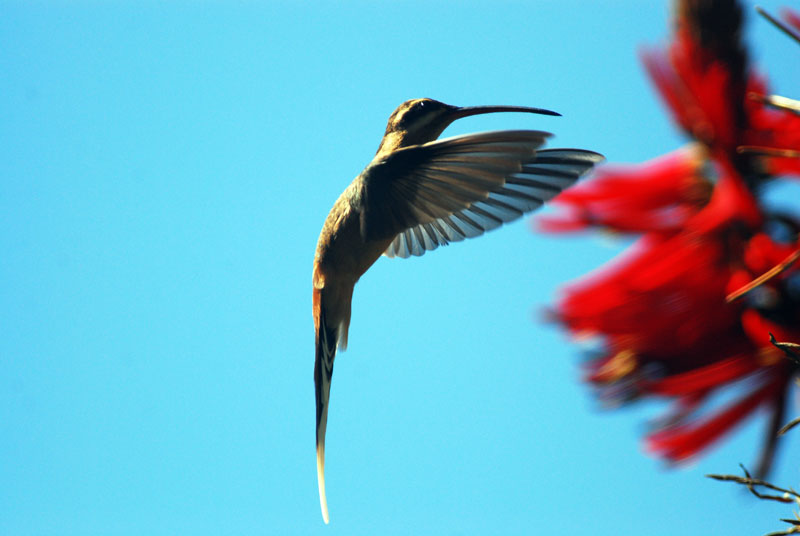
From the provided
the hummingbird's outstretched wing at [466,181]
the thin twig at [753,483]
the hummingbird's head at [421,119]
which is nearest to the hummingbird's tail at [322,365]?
the hummingbird's outstretched wing at [466,181]

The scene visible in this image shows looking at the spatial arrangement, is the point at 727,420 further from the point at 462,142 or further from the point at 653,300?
the point at 462,142

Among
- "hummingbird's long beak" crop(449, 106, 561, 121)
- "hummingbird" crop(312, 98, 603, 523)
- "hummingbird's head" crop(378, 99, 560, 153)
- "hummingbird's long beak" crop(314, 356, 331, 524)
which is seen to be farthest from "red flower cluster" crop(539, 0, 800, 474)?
"hummingbird's long beak" crop(314, 356, 331, 524)

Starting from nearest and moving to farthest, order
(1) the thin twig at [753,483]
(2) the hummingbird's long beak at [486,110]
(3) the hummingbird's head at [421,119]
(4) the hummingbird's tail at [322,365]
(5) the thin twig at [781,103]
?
(5) the thin twig at [781,103], (1) the thin twig at [753,483], (2) the hummingbird's long beak at [486,110], (3) the hummingbird's head at [421,119], (4) the hummingbird's tail at [322,365]

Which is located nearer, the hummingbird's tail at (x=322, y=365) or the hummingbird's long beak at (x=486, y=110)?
the hummingbird's long beak at (x=486, y=110)

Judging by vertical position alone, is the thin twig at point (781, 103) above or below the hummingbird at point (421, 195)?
below

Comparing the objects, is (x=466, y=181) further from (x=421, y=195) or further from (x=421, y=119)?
(x=421, y=119)

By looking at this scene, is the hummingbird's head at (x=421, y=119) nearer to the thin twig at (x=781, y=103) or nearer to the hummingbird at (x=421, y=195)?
the hummingbird at (x=421, y=195)

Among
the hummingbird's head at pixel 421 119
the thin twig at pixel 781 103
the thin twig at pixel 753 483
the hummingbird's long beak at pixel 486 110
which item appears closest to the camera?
the thin twig at pixel 781 103

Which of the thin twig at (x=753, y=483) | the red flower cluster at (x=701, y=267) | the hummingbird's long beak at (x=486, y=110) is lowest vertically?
the thin twig at (x=753, y=483)
